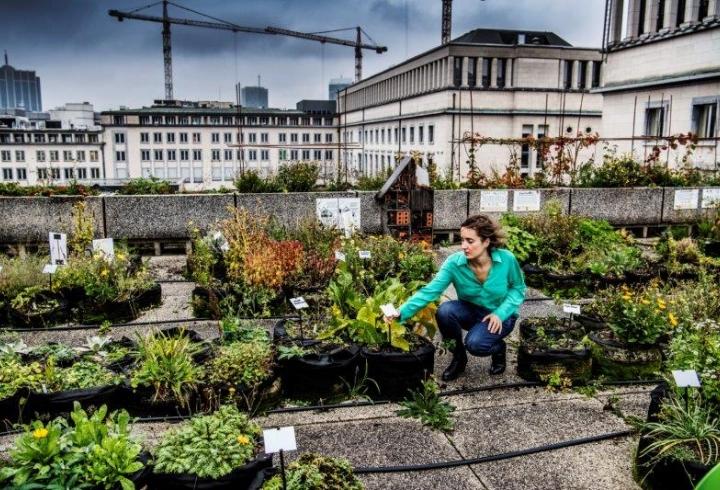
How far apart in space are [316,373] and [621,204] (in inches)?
364

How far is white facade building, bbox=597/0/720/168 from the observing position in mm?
17969

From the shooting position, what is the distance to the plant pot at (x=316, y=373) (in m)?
4.61

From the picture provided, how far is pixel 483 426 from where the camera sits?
432 centimetres

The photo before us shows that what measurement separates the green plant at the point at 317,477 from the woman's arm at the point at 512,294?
6.80ft

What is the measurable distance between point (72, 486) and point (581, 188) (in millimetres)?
10773

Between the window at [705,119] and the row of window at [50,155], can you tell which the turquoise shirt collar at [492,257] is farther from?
the row of window at [50,155]

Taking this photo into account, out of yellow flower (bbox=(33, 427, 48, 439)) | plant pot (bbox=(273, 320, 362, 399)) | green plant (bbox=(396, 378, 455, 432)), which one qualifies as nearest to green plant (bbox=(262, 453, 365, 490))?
yellow flower (bbox=(33, 427, 48, 439))

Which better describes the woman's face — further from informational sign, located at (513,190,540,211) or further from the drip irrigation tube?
informational sign, located at (513,190,540,211)

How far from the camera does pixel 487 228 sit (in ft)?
15.5

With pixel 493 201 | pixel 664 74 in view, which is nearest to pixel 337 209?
pixel 493 201

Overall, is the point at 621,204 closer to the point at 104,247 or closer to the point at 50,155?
the point at 104,247

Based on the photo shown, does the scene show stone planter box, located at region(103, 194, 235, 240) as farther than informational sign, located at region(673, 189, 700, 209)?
No

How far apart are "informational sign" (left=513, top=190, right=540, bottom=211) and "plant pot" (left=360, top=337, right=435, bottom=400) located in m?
7.13

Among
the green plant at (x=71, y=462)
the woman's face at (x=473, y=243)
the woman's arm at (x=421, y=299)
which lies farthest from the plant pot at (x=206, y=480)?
the woman's face at (x=473, y=243)
